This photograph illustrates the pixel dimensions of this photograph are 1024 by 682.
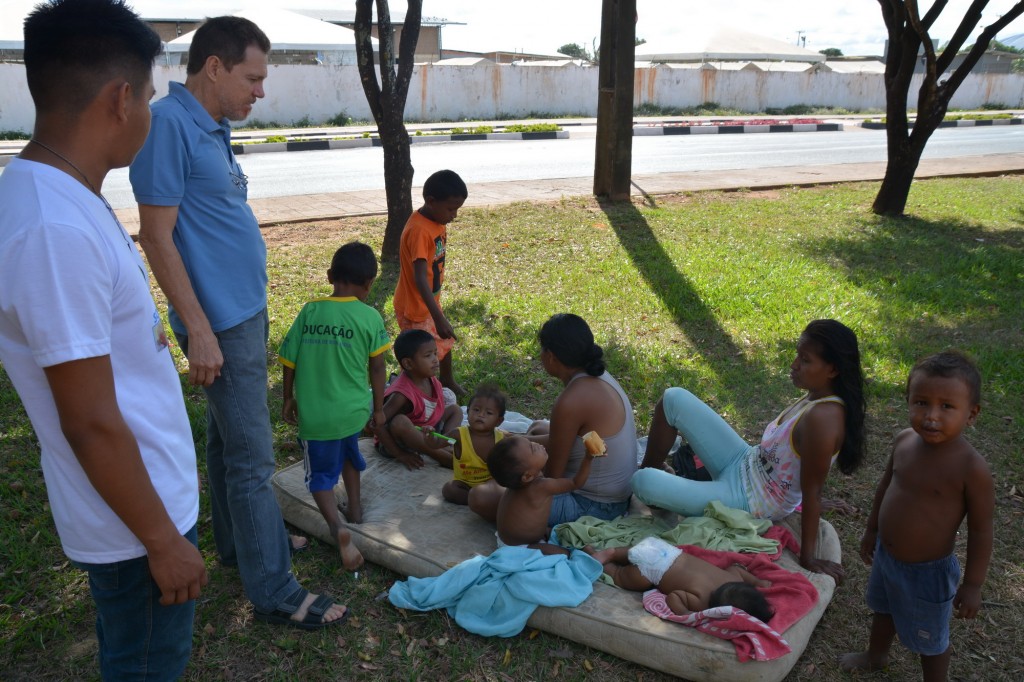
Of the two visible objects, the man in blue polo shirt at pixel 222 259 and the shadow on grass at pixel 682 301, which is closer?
the man in blue polo shirt at pixel 222 259

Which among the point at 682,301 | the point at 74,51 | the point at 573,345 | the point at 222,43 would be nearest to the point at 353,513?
the point at 573,345

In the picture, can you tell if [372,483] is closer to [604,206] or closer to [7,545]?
[7,545]

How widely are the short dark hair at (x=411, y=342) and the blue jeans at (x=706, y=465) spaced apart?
1.34 meters

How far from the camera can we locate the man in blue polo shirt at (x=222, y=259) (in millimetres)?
2412

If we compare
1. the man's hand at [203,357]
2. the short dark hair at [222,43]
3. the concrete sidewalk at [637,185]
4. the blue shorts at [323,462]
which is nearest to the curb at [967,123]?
the concrete sidewalk at [637,185]

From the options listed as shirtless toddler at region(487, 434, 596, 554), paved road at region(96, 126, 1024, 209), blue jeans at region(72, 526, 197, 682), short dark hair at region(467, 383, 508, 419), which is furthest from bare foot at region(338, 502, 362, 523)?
paved road at region(96, 126, 1024, 209)

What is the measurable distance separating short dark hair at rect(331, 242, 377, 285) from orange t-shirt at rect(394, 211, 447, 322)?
3.83 ft

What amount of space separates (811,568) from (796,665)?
0.46 metres

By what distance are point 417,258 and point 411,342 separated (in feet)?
1.83

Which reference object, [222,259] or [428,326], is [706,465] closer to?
[428,326]

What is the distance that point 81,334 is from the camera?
144 centimetres


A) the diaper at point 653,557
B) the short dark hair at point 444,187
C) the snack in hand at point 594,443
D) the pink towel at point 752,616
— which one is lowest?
the pink towel at point 752,616

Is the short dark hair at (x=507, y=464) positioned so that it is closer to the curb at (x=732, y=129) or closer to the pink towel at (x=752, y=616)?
the pink towel at (x=752, y=616)

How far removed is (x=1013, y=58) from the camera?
183 feet
